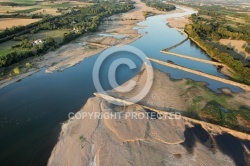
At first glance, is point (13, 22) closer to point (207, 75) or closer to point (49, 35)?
point (49, 35)

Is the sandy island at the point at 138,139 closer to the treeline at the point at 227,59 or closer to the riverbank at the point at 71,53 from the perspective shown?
the treeline at the point at 227,59

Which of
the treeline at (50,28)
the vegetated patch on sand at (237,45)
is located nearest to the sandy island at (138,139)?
the treeline at (50,28)

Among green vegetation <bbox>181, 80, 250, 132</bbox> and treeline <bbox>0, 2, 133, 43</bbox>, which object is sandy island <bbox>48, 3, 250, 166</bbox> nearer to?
green vegetation <bbox>181, 80, 250, 132</bbox>

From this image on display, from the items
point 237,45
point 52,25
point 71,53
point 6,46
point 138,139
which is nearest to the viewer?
point 138,139

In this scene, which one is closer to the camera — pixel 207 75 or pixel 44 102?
pixel 44 102

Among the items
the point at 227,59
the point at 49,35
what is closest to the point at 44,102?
the point at 227,59

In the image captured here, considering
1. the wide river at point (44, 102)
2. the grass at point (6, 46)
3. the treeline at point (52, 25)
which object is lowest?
the wide river at point (44, 102)

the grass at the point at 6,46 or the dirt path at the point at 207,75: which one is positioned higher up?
the grass at the point at 6,46
